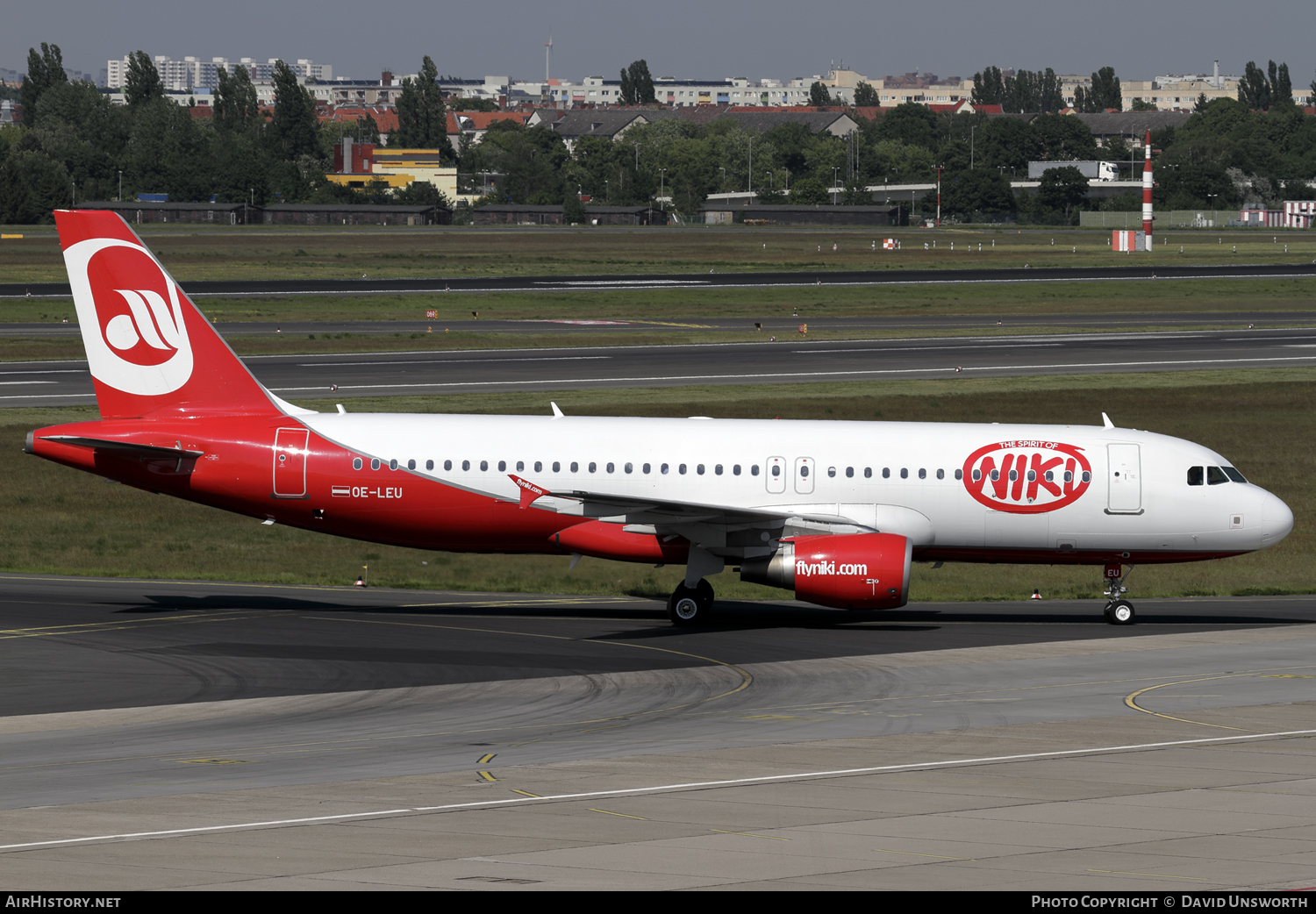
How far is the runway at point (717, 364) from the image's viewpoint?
72.6 m

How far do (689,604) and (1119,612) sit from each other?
31.7 ft

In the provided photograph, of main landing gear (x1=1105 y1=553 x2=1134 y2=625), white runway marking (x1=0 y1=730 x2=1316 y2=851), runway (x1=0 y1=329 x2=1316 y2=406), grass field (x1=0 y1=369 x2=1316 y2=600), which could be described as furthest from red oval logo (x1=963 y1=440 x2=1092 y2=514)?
runway (x1=0 y1=329 x2=1316 y2=406)

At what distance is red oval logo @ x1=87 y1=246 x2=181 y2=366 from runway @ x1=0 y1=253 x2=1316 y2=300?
80.5 m

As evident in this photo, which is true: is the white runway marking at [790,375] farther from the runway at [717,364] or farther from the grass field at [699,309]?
the grass field at [699,309]

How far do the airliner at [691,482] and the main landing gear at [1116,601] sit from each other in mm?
49

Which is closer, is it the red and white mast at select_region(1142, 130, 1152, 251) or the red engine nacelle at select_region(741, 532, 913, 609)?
the red engine nacelle at select_region(741, 532, 913, 609)

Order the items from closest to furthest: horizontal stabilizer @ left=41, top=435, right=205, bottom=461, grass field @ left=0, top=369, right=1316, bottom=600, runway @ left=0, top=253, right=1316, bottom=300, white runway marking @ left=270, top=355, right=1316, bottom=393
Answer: horizontal stabilizer @ left=41, top=435, right=205, bottom=461 < grass field @ left=0, top=369, right=1316, bottom=600 < white runway marking @ left=270, top=355, right=1316, bottom=393 < runway @ left=0, top=253, right=1316, bottom=300

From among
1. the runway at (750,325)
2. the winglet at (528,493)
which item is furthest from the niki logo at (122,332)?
the runway at (750,325)

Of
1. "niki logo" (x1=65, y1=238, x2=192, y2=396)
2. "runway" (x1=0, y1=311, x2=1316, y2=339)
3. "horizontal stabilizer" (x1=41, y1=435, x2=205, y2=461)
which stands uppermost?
"niki logo" (x1=65, y1=238, x2=192, y2=396)

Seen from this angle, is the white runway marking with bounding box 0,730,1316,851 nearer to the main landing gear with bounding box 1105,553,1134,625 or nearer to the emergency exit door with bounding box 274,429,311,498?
the main landing gear with bounding box 1105,553,1134,625

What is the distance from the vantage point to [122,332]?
121 ft

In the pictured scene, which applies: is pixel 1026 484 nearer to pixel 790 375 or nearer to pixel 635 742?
pixel 635 742

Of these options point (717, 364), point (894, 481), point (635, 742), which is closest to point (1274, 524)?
point (894, 481)

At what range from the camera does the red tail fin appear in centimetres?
3700
